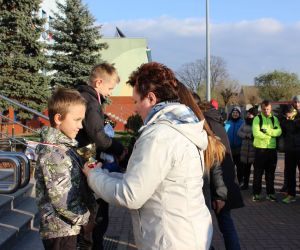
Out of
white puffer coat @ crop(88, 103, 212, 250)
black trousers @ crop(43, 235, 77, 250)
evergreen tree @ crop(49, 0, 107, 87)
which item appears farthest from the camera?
evergreen tree @ crop(49, 0, 107, 87)

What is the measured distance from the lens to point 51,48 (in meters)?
24.9

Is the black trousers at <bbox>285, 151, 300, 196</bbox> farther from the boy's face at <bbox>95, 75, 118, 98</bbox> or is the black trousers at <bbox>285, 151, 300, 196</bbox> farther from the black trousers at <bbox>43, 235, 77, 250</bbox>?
the black trousers at <bbox>43, 235, 77, 250</bbox>

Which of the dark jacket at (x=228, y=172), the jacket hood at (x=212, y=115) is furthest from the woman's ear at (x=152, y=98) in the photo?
the jacket hood at (x=212, y=115)

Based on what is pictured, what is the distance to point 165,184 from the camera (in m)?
2.23

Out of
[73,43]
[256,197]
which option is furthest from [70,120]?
[73,43]

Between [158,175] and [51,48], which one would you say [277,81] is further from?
[158,175]

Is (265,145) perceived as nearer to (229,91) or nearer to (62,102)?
(62,102)

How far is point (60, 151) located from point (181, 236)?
100 centimetres

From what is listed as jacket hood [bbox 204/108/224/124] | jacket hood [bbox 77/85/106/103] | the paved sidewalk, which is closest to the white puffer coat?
jacket hood [bbox 77/85/106/103]

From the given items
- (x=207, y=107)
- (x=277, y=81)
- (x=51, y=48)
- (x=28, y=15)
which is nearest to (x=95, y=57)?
(x=51, y=48)

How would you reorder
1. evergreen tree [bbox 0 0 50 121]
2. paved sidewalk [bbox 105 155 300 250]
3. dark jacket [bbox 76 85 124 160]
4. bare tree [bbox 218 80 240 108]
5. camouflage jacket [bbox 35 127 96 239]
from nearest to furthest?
1. camouflage jacket [bbox 35 127 96 239]
2. dark jacket [bbox 76 85 124 160]
3. paved sidewalk [bbox 105 155 300 250]
4. evergreen tree [bbox 0 0 50 121]
5. bare tree [bbox 218 80 240 108]

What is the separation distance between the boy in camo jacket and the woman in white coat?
0.44 meters

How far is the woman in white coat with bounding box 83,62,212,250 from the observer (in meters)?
2.18

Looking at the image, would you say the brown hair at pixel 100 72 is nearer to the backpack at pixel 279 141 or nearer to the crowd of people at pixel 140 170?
the crowd of people at pixel 140 170
